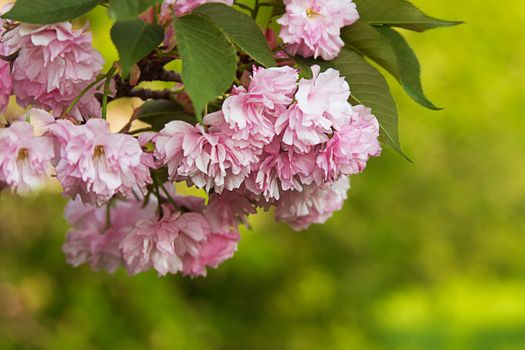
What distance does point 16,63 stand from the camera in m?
0.94

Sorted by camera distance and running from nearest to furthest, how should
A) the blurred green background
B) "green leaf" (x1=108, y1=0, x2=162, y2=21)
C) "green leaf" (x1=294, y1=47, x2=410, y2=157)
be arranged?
"green leaf" (x1=108, y1=0, x2=162, y2=21) < "green leaf" (x1=294, y1=47, x2=410, y2=157) < the blurred green background

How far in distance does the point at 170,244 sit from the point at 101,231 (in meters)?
0.25

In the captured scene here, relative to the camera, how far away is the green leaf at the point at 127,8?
2.59ft

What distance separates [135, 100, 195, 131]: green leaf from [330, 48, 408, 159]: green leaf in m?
0.25

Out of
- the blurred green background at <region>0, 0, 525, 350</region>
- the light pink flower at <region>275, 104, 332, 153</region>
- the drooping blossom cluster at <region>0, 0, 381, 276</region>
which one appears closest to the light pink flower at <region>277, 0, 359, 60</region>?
the drooping blossom cluster at <region>0, 0, 381, 276</region>

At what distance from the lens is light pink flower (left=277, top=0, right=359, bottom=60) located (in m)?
0.97

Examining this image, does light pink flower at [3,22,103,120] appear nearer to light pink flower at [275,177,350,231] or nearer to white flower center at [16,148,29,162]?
white flower center at [16,148,29,162]

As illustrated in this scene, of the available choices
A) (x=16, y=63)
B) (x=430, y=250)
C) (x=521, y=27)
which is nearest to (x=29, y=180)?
(x=16, y=63)

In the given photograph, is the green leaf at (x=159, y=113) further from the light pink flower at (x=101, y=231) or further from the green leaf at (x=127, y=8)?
the green leaf at (x=127, y=8)

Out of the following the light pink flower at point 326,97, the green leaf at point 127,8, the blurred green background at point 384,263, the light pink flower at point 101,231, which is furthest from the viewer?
the blurred green background at point 384,263

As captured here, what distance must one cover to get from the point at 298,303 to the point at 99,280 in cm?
90

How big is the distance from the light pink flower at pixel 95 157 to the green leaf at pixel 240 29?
0.14 m

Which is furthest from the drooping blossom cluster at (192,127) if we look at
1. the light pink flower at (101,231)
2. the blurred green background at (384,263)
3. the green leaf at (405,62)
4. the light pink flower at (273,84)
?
the blurred green background at (384,263)

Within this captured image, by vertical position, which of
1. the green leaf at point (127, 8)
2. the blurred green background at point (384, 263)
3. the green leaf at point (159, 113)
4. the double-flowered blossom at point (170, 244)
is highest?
the green leaf at point (127, 8)
